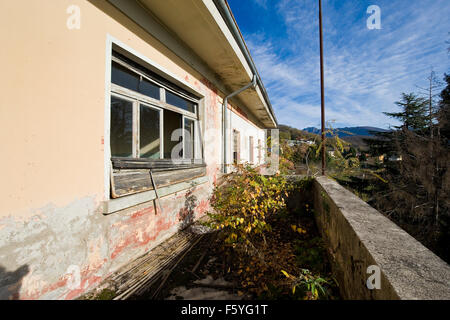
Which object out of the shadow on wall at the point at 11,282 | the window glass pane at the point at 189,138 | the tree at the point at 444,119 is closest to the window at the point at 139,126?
the window glass pane at the point at 189,138

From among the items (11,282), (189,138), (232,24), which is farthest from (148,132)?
(232,24)

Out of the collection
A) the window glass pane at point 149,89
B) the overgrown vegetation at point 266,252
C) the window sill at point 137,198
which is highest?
the window glass pane at point 149,89

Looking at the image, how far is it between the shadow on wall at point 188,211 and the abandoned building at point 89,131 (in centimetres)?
4

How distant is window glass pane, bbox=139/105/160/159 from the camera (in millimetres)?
2703

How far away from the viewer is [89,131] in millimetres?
1835

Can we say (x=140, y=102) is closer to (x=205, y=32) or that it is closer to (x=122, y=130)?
(x=122, y=130)

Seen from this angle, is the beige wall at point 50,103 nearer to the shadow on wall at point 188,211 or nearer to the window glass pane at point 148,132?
the window glass pane at point 148,132

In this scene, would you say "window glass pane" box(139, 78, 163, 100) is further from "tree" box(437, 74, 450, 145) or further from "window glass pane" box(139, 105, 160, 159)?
"tree" box(437, 74, 450, 145)

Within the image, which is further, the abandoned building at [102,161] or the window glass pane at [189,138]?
the window glass pane at [189,138]

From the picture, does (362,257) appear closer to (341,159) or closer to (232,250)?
(232,250)

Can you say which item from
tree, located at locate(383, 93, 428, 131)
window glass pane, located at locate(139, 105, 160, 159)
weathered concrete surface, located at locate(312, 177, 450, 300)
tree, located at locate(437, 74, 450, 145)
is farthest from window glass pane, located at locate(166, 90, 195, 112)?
tree, located at locate(383, 93, 428, 131)

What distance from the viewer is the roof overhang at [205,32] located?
8.20 feet

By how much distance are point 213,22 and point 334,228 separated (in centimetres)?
332

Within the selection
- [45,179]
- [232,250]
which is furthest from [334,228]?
[45,179]
